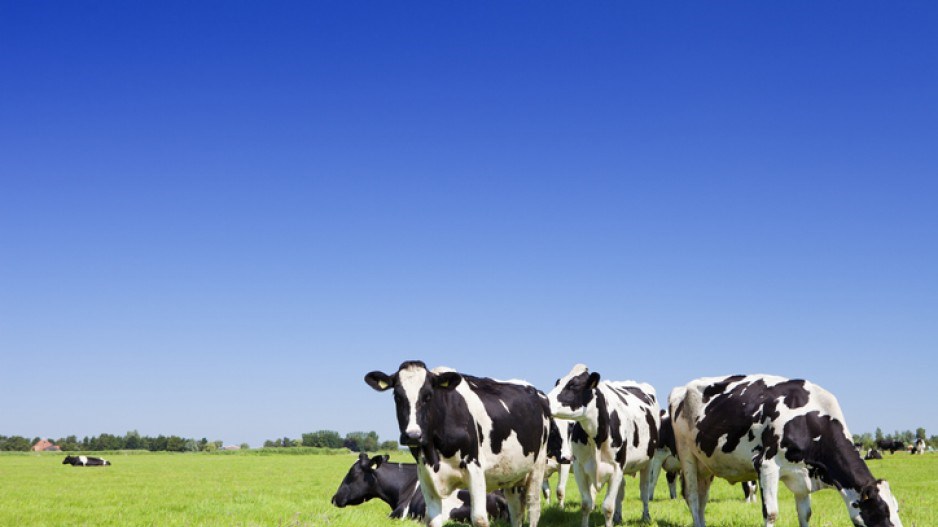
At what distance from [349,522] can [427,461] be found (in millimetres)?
2999

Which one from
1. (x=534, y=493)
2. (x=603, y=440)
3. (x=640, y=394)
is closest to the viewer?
(x=534, y=493)

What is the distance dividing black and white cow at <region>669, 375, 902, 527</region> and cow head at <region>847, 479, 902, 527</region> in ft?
0.04

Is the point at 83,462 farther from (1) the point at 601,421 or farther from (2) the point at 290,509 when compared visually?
(1) the point at 601,421

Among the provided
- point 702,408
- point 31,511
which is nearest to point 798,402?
point 702,408

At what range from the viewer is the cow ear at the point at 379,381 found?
36.0ft

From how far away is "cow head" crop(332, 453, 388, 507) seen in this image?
Result: 20.2 m

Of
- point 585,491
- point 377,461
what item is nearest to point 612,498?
point 585,491

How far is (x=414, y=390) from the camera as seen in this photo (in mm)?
10734

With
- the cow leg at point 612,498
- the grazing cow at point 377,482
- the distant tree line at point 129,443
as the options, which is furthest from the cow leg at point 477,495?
the distant tree line at point 129,443

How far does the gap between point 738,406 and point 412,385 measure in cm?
646

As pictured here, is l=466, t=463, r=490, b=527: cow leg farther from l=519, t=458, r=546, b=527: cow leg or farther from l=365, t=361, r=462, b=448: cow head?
l=519, t=458, r=546, b=527: cow leg

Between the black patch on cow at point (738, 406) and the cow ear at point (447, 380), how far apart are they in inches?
219

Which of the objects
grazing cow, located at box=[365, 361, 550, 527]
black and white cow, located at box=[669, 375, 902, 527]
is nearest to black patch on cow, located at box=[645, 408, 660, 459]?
black and white cow, located at box=[669, 375, 902, 527]

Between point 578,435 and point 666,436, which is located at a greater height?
point 578,435
